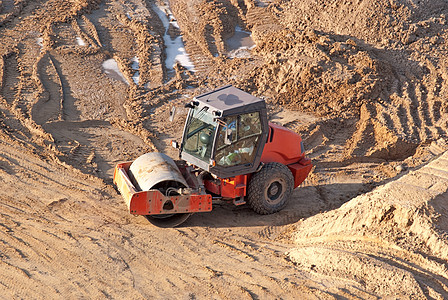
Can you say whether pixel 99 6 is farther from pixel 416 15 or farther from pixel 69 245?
pixel 69 245

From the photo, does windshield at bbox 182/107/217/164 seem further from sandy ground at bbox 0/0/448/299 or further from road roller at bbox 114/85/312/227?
sandy ground at bbox 0/0/448/299

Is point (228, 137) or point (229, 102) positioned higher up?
point (229, 102)

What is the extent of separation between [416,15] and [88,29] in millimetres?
9345

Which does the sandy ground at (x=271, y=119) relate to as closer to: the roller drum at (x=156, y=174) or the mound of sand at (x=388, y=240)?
the mound of sand at (x=388, y=240)

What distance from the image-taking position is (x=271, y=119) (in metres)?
12.1

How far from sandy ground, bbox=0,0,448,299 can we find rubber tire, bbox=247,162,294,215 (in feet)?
0.71

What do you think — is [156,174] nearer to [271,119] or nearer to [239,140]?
[239,140]

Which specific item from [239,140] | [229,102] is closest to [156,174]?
[239,140]

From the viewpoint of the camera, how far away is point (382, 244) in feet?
24.3

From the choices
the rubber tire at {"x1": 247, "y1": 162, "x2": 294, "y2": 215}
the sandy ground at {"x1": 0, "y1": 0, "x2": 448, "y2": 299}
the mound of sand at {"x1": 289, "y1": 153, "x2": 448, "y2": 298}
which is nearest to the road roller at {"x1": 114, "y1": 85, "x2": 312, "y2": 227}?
the rubber tire at {"x1": 247, "y1": 162, "x2": 294, "y2": 215}

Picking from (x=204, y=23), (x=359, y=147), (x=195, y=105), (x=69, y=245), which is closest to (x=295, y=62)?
(x=359, y=147)

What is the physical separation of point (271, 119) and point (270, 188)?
351 cm

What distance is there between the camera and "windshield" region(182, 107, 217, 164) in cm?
816

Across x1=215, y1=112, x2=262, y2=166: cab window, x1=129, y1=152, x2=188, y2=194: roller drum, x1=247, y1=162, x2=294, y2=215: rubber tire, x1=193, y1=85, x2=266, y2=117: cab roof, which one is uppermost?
x1=193, y1=85, x2=266, y2=117: cab roof
